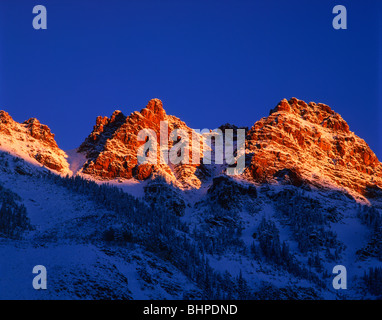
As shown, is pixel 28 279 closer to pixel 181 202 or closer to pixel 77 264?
pixel 77 264

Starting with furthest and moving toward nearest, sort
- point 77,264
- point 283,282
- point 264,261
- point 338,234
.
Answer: point 338,234 < point 264,261 < point 283,282 < point 77,264

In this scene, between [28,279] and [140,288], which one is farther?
[140,288]

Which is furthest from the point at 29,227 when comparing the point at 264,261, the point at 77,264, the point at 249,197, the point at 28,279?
the point at 249,197

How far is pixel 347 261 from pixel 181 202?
199 feet

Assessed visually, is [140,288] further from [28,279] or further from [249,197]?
[249,197]

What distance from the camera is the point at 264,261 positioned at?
148 meters

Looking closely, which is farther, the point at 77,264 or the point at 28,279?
the point at 77,264

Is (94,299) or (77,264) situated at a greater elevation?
(77,264)

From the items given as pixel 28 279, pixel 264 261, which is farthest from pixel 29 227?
pixel 264 261

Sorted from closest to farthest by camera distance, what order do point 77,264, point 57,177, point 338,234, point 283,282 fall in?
1. point 77,264
2. point 283,282
3. point 338,234
4. point 57,177
